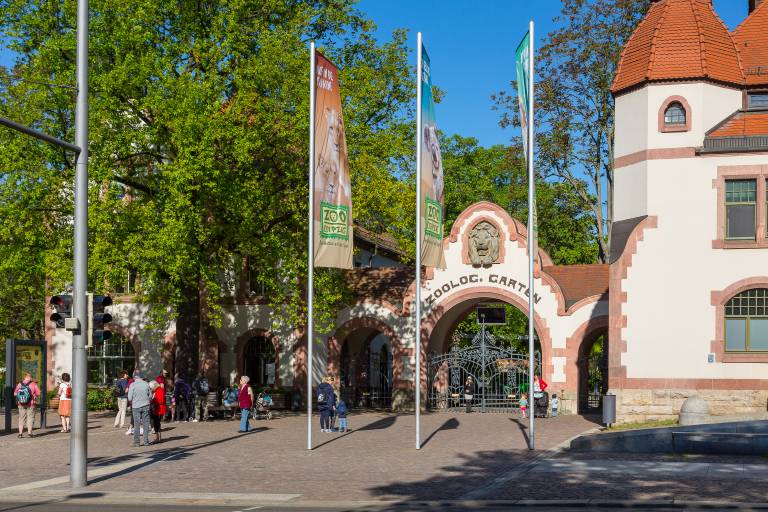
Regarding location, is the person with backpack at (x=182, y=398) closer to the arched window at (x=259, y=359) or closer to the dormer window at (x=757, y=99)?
the arched window at (x=259, y=359)

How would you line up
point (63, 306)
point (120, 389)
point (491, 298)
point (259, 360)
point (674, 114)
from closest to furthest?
point (63, 306) < point (674, 114) < point (120, 389) < point (491, 298) < point (259, 360)

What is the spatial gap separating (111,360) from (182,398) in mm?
10979

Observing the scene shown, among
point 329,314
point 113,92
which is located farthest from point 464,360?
point 113,92

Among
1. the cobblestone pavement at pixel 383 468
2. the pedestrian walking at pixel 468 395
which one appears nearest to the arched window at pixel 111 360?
the pedestrian walking at pixel 468 395

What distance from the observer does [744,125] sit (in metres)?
30.4

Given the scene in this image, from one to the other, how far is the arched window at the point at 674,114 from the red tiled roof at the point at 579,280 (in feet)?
27.9

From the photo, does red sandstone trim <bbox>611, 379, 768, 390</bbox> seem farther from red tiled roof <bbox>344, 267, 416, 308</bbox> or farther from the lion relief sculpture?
red tiled roof <bbox>344, 267, 416, 308</bbox>

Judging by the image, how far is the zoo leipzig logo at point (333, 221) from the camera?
2266 cm

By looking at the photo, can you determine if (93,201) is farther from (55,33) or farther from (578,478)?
(578,478)

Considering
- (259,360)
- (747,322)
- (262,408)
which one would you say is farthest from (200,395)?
(747,322)

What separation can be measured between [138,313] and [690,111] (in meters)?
23.3

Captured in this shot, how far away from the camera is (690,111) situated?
30.2m

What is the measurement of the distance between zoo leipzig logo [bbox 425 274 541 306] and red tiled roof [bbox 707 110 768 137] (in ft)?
31.8

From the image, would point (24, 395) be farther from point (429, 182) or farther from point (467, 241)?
point (467, 241)
